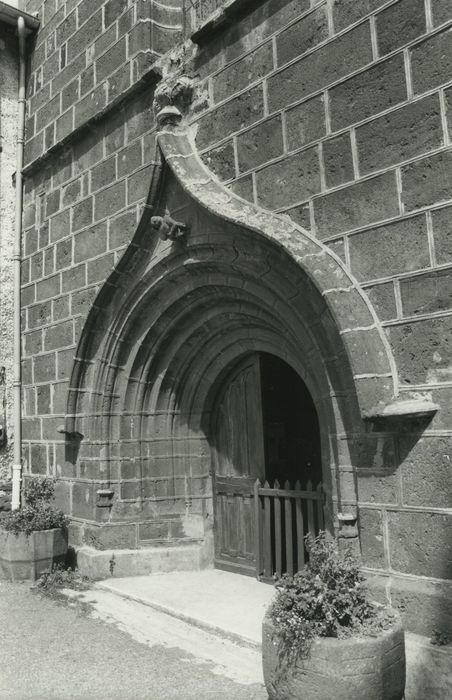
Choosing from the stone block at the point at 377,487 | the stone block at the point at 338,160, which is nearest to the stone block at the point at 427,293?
the stone block at the point at 338,160

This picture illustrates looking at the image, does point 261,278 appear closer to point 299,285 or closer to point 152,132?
point 299,285

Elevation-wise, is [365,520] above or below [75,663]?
above

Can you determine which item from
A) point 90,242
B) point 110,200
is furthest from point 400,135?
point 90,242

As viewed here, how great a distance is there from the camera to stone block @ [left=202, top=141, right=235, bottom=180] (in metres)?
4.77

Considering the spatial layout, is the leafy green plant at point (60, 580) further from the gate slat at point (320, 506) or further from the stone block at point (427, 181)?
the stone block at point (427, 181)

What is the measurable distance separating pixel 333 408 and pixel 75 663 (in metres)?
2.19

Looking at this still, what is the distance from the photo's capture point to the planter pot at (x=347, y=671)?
275 centimetres

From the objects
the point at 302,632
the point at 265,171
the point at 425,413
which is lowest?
the point at 302,632

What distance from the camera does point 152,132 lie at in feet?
18.3

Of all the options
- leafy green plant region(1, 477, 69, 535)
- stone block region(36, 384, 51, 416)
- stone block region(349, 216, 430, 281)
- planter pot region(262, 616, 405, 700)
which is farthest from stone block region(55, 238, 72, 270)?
planter pot region(262, 616, 405, 700)

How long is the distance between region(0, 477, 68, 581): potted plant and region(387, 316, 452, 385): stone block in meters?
3.62

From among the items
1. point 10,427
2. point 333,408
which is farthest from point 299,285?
point 10,427

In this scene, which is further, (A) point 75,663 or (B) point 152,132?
(B) point 152,132

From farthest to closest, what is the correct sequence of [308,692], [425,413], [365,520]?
[365,520] < [425,413] < [308,692]
